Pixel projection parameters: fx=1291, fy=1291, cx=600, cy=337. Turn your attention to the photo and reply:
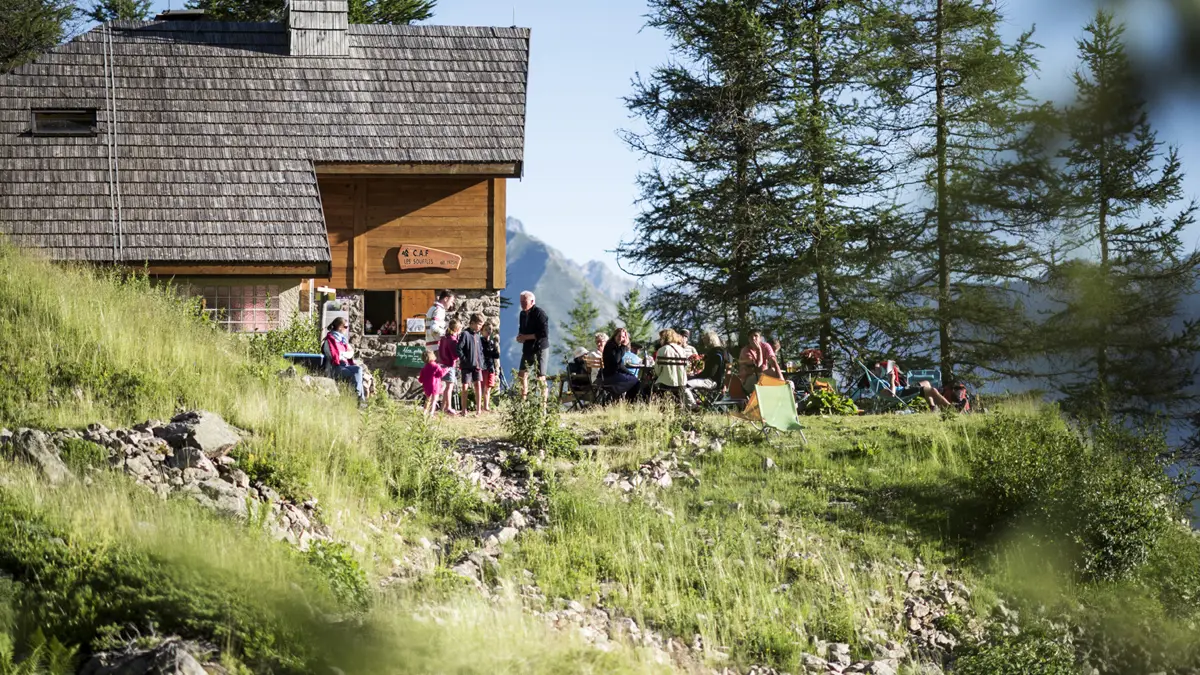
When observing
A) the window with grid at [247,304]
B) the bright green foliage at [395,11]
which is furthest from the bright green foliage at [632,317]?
the window with grid at [247,304]

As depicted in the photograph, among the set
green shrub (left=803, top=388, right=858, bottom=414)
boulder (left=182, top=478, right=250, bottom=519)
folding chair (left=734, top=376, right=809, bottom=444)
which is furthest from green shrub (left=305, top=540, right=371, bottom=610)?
green shrub (left=803, top=388, right=858, bottom=414)

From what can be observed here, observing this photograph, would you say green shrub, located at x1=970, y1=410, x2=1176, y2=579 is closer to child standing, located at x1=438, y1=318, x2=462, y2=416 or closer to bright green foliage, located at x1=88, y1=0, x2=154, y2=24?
child standing, located at x1=438, y1=318, x2=462, y2=416

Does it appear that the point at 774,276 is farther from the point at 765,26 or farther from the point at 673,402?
the point at 673,402

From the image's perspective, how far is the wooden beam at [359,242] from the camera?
25.5m

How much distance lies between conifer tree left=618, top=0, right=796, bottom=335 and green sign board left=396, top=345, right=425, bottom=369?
672 centimetres

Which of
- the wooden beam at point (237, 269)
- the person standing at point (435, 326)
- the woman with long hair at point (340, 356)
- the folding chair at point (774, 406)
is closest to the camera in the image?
the folding chair at point (774, 406)

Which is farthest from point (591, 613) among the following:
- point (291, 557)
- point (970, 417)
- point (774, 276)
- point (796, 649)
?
point (774, 276)

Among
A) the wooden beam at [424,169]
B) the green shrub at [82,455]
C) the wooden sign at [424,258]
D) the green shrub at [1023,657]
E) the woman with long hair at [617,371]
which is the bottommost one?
the green shrub at [1023,657]

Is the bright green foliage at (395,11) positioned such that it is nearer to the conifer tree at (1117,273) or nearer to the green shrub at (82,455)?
the green shrub at (82,455)

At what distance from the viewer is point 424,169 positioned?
80.6 ft

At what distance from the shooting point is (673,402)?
59.2 feet

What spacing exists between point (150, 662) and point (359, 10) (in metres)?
27.8

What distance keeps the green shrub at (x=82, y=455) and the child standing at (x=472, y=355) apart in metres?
6.46

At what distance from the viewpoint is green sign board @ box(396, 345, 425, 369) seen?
25062 millimetres
